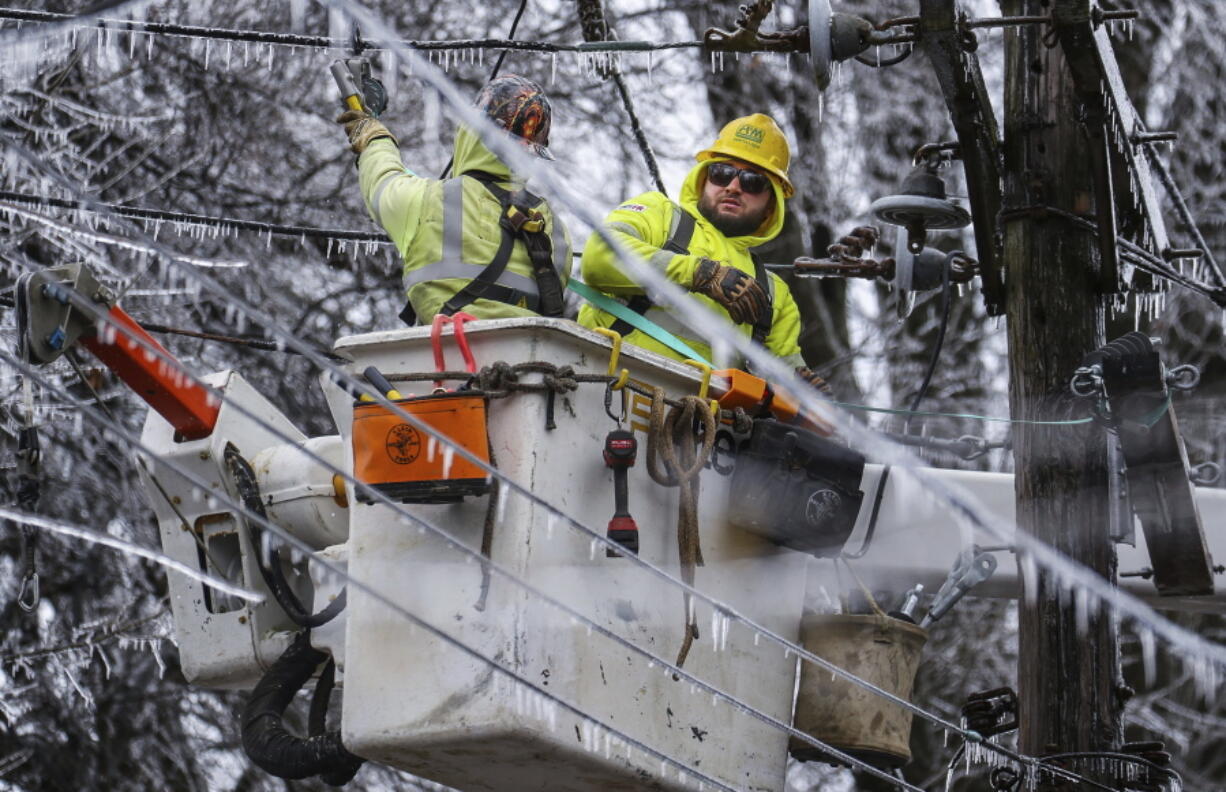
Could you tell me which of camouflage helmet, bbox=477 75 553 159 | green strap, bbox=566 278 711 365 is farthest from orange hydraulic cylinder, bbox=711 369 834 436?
camouflage helmet, bbox=477 75 553 159

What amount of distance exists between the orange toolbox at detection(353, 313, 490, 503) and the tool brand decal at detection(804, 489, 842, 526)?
1114 millimetres

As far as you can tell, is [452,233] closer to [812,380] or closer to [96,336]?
[96,336]

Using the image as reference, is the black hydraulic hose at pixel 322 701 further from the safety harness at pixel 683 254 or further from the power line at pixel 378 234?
the power line at pixel 378 234

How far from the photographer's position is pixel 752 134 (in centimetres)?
849

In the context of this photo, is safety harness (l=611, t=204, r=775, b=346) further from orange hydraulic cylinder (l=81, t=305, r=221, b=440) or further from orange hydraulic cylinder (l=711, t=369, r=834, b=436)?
orange hydraulic cylinder (l=81, t=305, r=221, b=440)

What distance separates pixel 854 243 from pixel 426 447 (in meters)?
3.22

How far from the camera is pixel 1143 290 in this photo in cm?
901

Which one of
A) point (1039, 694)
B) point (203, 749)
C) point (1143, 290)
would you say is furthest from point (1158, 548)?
point (203, 749)

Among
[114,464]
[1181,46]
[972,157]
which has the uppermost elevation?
[1181,46]

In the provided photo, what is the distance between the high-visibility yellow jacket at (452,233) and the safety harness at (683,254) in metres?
0.30

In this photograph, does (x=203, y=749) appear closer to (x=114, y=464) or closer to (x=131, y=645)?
(x=131, y=645)

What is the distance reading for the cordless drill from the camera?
6.88 m

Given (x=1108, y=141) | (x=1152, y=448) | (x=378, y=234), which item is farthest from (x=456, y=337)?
(x=378, y=234)

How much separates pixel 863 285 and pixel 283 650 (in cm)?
865
